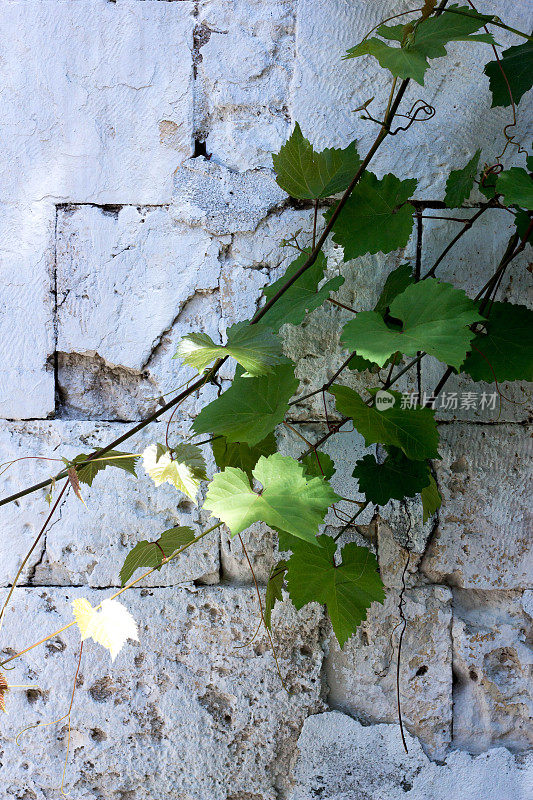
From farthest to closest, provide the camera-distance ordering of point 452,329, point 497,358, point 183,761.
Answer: point 183,761, point 497,358, point 452,329

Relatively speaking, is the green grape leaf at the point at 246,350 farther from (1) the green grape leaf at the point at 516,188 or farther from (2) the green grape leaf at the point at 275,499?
(1) the green grape leaf at the point at 516,188

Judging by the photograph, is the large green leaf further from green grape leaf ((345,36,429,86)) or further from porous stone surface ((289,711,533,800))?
porous stone surface ((289,711,533,800))

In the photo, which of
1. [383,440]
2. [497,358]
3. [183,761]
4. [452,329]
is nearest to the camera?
[452,329]

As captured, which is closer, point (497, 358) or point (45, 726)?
point (497, 358)

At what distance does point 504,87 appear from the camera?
4.14ft

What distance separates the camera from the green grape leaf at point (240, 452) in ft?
4.00

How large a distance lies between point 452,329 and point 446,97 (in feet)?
2.50

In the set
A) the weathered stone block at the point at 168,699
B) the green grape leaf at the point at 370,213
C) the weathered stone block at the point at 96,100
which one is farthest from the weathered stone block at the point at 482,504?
the weathered stone block at the point at 96,100

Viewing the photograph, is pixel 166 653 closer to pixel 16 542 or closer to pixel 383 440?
pixel 16 542

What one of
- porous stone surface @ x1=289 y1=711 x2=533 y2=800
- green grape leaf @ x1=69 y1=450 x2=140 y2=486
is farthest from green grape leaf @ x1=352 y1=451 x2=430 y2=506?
porous stone surface @ x1=289 y1=711 x2=533 y2=800

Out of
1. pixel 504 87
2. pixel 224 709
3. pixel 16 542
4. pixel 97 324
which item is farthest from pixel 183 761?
pixel 504 87

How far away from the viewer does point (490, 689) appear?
1.42 m

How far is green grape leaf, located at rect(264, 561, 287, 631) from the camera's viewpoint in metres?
1.23

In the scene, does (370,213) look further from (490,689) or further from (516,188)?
(490,689)
